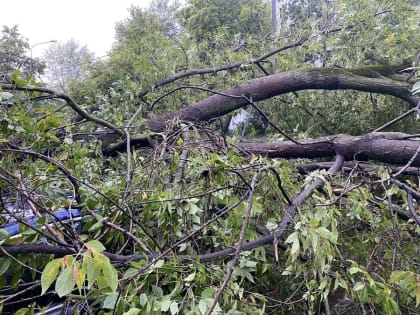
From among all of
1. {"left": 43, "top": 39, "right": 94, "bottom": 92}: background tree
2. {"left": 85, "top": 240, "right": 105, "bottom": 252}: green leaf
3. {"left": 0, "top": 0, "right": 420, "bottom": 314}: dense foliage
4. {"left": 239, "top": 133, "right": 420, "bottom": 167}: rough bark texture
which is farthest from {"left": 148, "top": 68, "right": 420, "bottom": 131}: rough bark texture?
{"left": 85, "top": 240, "right": 105, "bottom": 252}: green leaf

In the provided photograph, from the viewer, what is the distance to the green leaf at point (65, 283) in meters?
0.64

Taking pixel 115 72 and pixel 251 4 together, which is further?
pixel 251 4

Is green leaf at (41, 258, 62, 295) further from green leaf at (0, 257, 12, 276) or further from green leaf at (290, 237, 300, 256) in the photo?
green leaf at (290, 237, 300, 256)

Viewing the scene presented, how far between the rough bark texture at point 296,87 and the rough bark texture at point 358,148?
0.68 metres

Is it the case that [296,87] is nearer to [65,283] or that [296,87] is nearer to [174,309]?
[174,309]

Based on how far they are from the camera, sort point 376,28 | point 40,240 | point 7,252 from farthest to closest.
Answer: point 376,28 → point 40,240 → point 7,252

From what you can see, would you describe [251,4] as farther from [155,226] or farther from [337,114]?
[155,226]

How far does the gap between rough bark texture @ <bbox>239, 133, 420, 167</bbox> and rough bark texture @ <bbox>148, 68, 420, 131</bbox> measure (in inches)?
26.7

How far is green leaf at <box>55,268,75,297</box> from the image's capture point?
64 centimetres

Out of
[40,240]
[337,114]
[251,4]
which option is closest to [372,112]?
[337,114]

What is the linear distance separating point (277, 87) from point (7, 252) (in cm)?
277

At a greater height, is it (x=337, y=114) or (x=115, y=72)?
(x=115, y=72)

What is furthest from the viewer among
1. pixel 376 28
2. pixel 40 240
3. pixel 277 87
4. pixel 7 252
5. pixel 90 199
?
pixel 376 28

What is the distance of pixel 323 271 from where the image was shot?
116cm
